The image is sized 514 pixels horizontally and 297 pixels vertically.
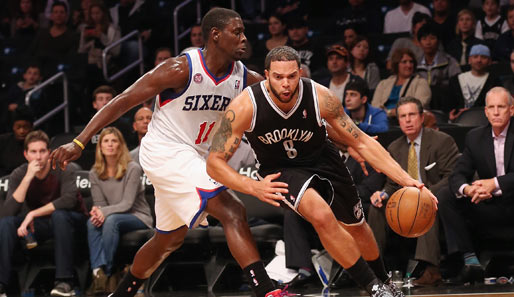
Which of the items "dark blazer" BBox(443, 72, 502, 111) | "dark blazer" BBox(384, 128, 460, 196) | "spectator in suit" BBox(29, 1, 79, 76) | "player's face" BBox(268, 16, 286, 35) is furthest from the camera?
"spectator in suit" BBox(29, 1, 79, 76)

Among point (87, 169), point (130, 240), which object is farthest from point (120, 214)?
point (87, 169)

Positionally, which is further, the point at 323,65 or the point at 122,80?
the point at 122,80

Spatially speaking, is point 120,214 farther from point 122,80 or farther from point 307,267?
point 122,80

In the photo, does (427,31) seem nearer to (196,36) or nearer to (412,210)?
(196,36)

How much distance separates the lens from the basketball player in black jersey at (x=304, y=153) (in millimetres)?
4395

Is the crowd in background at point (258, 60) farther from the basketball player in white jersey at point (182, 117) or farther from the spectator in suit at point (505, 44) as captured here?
the basketball player in white jersey at point (182, 117)

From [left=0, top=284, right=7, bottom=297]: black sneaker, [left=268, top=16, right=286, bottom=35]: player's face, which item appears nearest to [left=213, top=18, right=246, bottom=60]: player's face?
[left=0, top=284, right=7, bottom=297]: black sneaker

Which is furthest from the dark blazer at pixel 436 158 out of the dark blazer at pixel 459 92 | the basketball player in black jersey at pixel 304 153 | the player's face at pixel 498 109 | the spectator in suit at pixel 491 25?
the spectator in suit at pixel 491 25

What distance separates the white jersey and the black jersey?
0.38 m

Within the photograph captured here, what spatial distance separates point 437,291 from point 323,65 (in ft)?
14.9

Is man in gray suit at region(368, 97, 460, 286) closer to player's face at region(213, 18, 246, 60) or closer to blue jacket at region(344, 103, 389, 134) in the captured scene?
blue jacket at region(344, 103, 389, 134)

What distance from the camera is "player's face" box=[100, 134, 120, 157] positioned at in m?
7.63

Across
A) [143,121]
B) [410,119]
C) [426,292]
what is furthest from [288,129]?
[143,121]

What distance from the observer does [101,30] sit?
1180cm
